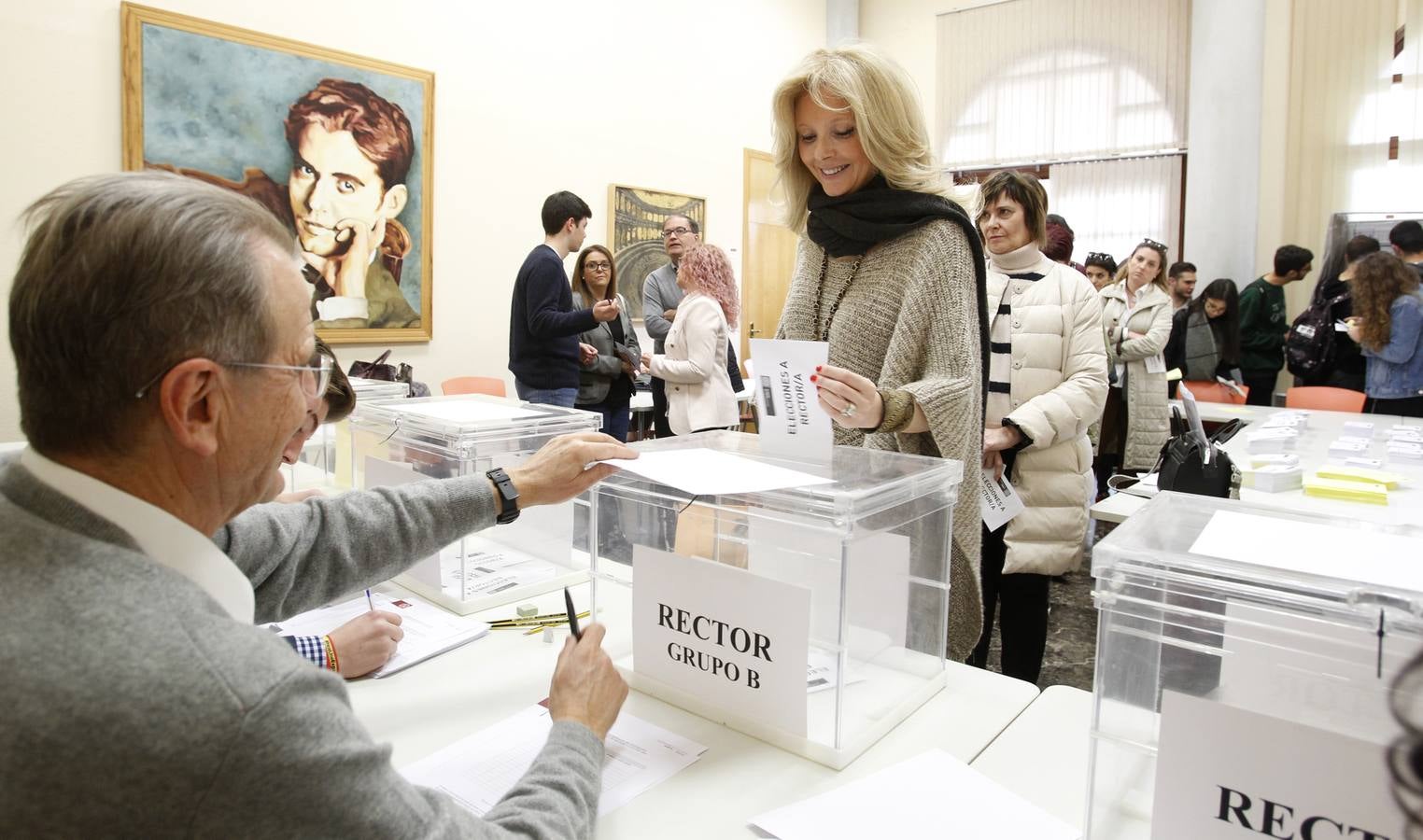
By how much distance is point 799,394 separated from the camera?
1.24 metres

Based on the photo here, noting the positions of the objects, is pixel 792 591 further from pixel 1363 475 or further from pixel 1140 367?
pixel 1140 367

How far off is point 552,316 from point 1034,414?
249cm

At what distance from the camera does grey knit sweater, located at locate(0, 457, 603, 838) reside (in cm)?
55

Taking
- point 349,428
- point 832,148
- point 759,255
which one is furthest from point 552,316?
point 759,255

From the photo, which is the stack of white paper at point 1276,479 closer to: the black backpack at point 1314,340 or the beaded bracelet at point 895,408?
the beaded bracelet at point 895,408

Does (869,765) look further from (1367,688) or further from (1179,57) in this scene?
(1179,57)

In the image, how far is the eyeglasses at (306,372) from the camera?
0.65 metres

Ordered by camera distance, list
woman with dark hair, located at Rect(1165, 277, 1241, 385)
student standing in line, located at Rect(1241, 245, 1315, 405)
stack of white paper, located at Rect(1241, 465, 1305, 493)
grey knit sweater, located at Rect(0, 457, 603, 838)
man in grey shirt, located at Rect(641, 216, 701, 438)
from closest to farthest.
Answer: grey knit sweater, located at Rect(0, 457, 603, 838) < stack of white paper, located at Rect(1241, 465, 1305, 493) < man in grey shirt, located at Rect(641, 216, 701, 438) < woman with dark hair, located at Rect(1165, 277, 1241, 385) < student standing in line, located at Rect(1241, 245, 1315, 405)

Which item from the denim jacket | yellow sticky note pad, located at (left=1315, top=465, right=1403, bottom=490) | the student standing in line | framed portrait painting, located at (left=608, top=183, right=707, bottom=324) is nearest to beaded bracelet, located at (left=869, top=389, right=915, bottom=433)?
yellow sticky note pad, located at (left=1315, top=465, right=1403, bottom=490)

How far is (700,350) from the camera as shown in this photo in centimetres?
393

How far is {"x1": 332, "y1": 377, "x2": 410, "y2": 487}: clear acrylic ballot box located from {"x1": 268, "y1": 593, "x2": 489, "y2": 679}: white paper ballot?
0.57 metres

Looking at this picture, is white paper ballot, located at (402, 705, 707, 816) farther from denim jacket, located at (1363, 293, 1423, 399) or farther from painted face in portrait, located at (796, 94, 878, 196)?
denim jacket, located at (1363, 293, 1423, 399)

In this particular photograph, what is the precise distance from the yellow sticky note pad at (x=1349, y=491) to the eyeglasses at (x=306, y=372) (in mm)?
2487

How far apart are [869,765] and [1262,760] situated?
0.42 m
